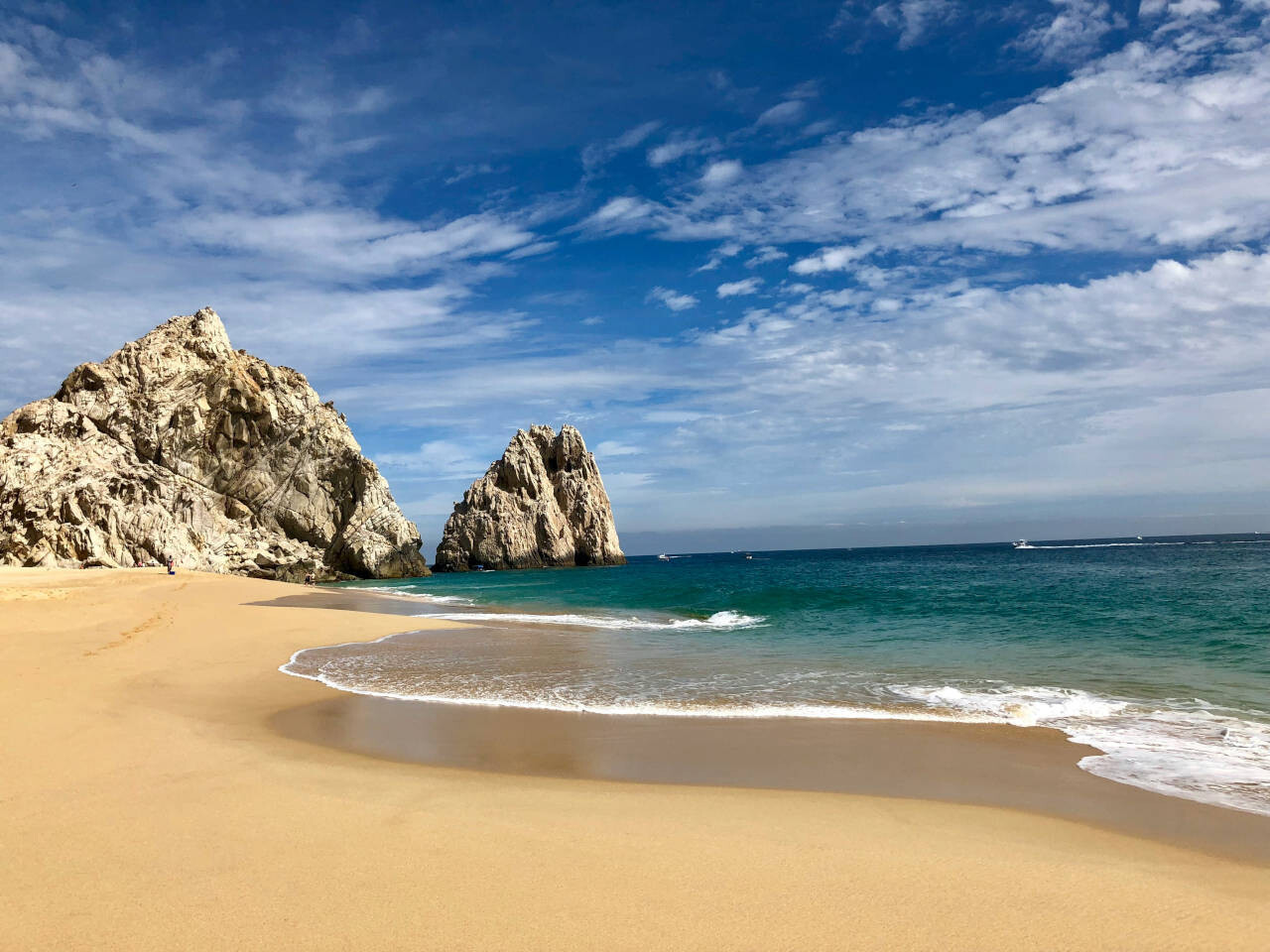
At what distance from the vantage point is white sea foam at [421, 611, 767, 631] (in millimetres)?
22048

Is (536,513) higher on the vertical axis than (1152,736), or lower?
higher

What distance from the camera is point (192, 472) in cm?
5438

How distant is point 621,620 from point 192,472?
45197 millimetres

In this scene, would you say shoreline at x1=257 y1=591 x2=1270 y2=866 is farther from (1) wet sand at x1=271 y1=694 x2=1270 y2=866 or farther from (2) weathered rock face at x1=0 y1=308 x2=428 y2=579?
(2) weathered rock face at x1=0 y1=308 x2=428 y2=579

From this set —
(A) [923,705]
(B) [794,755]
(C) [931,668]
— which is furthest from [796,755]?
(C) [931,668]

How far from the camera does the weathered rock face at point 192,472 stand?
152ft

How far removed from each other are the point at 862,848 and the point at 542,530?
87.6 meters

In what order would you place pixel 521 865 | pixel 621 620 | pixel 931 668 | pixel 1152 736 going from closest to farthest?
pixel 521 865, pixel 1152 736, pixel 931 668, pixel 621 620

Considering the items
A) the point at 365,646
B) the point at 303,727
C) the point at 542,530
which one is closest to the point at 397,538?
the point at 542,530

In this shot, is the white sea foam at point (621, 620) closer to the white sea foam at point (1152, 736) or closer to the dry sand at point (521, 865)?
the white sea foam at point (1152, 736)

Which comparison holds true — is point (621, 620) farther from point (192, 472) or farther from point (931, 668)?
point (192, 472)

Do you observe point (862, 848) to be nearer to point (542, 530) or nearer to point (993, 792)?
point (993, 792)

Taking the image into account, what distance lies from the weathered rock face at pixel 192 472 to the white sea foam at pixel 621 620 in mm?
35795

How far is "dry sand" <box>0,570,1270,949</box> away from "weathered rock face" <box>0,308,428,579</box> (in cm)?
4980
